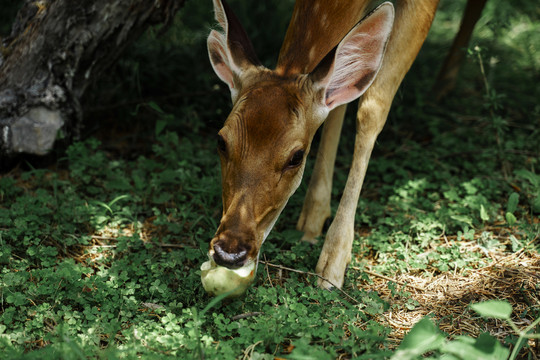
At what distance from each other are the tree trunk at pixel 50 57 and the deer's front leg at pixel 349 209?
209 centimetres

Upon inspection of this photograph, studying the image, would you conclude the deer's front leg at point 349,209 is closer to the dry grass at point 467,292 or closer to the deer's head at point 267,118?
the dry grass at point 467,292

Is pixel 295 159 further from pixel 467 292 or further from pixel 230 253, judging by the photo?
pixel 467 292

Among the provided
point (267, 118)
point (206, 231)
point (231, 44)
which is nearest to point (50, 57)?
point (231, 44)

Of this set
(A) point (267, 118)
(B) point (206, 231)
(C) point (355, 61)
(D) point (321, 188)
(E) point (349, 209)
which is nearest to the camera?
(A) point (267, 118)

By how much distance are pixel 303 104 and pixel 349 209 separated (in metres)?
0.84

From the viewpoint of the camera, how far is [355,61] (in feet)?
11.6

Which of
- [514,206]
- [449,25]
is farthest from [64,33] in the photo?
[449,25]

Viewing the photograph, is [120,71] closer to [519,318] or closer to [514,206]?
[514,206]

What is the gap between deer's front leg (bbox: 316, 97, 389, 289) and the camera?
3.61m

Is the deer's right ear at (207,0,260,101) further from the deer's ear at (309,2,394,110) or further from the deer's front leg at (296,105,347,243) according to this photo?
the deer's front leg at (296,105,347,243)

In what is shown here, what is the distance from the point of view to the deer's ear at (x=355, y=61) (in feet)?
11.0

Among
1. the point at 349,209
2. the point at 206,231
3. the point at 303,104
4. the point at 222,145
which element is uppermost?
the point at 303,104

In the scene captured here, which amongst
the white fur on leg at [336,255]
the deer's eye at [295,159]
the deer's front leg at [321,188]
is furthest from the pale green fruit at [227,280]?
the deer's front leg at [321,188]

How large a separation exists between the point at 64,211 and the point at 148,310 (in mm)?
1278
